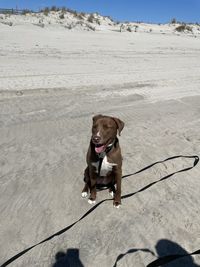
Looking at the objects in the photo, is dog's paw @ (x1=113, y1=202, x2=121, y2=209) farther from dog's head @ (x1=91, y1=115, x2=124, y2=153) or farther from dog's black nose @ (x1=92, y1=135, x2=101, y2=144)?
dog's black nose @ (x1=92, y1=135, x2=101, y2=144)

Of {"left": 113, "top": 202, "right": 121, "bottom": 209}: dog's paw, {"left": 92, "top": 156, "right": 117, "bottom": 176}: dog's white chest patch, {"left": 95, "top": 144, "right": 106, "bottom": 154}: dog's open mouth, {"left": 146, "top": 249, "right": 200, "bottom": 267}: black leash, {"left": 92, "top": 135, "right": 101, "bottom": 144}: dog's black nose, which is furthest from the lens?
{"left": 113, "top": 202, "right": 121, "bottom": 209}: dog's paw

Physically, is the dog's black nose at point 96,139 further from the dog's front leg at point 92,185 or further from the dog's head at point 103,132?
the dog's front leg at point 92,185

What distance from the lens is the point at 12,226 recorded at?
391 centimetres

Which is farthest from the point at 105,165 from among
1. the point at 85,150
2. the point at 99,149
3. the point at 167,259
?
the point at 85,150

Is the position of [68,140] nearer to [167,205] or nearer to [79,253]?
[167,205]

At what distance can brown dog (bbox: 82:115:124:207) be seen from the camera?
12.4 feet

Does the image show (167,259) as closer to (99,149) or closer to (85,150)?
(99,149)

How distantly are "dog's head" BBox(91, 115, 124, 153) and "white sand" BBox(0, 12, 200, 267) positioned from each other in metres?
0.96

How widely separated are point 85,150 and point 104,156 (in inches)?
74.2

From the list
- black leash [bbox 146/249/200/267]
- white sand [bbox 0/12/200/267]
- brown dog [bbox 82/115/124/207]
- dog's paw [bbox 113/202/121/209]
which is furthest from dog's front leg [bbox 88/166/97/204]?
black leash [bbox 146/249/200/267]

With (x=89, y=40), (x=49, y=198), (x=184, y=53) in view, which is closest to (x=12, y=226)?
(x=49, y=198)

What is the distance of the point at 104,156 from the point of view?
13.0ft

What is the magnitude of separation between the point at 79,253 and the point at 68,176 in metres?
1.58

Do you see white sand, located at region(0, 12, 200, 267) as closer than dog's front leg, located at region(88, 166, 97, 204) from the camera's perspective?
Yes
